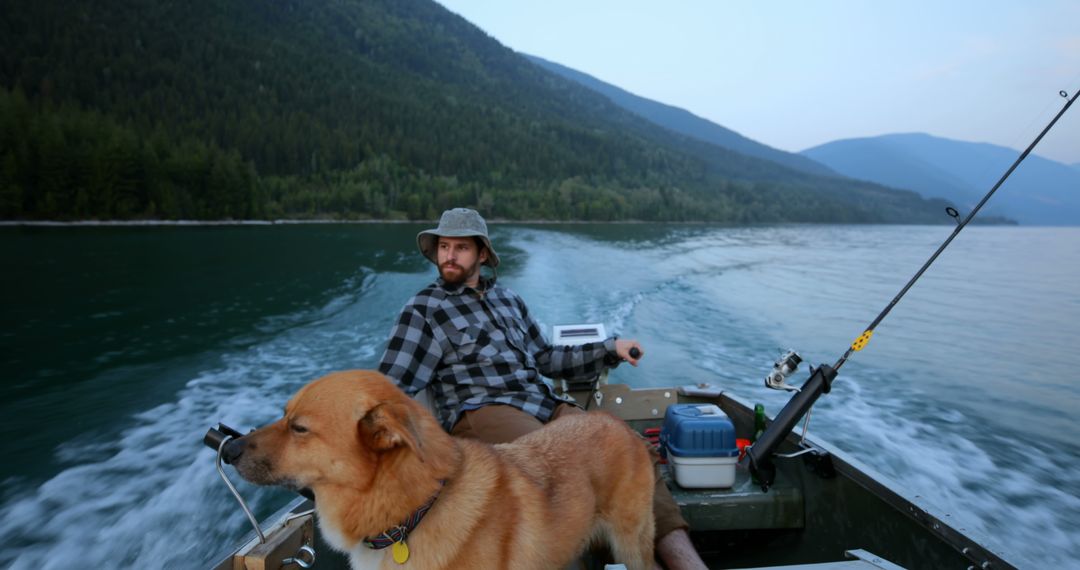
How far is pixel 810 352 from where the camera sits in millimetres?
13641

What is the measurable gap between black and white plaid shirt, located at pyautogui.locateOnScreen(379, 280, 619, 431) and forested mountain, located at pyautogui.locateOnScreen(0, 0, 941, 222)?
72.7 m

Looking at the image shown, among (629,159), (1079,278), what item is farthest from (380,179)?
(1079,278)

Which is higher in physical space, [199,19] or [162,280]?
[199,19]

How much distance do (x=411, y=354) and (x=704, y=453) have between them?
2097mm

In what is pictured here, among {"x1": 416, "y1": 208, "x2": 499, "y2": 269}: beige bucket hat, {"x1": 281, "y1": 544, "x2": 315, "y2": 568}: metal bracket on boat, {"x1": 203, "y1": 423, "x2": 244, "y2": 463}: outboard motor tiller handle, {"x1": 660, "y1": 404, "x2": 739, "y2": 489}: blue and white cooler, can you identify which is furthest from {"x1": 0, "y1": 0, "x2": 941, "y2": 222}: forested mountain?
{"x1": 660, "y1": 404, "x2": 739, "y2": 489}: blue and white cooler

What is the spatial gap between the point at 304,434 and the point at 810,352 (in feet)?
44.9

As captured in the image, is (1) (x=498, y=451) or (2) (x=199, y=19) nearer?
(1) (x=498, y=451)

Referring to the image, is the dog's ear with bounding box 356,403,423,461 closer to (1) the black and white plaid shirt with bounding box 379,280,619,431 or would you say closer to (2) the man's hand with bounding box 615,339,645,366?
(1) the black and white plaid shirt with bounding box 379,280,619,431

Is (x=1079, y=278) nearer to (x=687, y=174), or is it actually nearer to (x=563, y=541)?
(x=563, y=541)

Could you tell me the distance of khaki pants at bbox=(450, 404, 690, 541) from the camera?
3303 millimetres

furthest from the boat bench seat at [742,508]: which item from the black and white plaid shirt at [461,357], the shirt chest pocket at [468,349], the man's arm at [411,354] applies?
the man's arm at [411,354]

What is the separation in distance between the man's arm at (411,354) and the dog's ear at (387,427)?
1.91 m

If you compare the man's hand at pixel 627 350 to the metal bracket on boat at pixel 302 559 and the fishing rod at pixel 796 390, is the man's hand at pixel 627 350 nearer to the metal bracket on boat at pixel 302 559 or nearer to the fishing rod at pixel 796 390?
the fishing rod at pixel 796 390

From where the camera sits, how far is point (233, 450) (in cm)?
203
